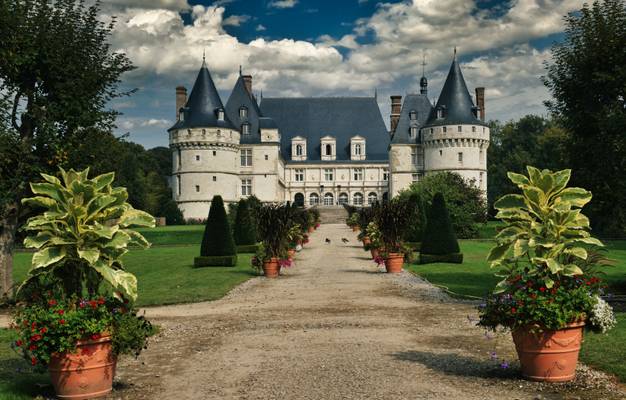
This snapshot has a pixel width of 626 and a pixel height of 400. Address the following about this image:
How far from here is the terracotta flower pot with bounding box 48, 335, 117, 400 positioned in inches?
210

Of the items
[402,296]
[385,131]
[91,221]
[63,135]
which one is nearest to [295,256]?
[402,296]

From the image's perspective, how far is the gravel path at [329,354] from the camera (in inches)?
220

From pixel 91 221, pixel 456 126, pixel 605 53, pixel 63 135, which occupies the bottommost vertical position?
pixel 91 221

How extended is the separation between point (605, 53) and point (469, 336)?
751 cm

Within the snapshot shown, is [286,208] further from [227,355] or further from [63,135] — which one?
[227,355]

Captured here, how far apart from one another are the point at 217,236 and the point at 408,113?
49.8 m

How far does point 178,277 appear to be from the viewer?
1650 cm

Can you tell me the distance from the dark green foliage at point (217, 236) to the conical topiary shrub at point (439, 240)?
6.07m

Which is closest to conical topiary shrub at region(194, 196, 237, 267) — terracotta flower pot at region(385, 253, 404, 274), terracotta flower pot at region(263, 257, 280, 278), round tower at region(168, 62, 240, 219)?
terracotta flower pot at region(263, 257, 280, 278)

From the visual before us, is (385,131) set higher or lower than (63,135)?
higher

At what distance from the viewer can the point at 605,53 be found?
12656 millimetres

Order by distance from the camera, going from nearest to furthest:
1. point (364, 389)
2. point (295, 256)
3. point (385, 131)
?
point (364, 389) → point (295, 256) → point (385, 131)

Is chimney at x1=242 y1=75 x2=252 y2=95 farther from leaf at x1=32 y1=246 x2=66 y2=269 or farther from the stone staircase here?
→ leaf at x1=32 y1=246 x2=66 y2=269

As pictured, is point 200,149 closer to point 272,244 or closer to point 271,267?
point 272,244
